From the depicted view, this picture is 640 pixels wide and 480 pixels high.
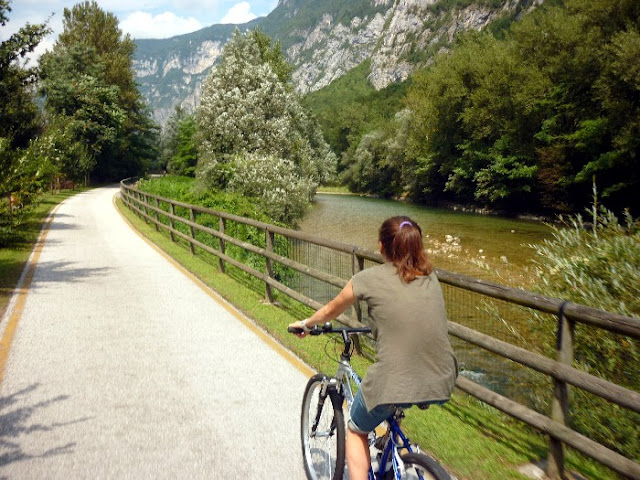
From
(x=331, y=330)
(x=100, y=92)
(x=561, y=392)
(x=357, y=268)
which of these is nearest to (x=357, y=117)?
(x=100, y=92)

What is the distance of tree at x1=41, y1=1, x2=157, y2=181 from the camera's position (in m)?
53.3

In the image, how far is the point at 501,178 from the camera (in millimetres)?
41969

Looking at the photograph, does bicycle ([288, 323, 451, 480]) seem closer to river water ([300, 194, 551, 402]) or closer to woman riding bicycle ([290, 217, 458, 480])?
woman riding bicycle ([290, 217, 458, 480])

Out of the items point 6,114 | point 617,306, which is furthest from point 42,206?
point 617,306

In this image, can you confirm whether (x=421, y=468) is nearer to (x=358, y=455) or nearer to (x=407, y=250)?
(x=358, y=455)

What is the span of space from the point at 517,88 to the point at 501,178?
6620mm

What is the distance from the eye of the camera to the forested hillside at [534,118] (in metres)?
28.9

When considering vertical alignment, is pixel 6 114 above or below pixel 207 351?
above

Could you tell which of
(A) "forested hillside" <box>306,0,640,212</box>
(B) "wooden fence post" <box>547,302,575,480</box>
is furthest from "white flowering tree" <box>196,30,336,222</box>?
(B) "wooden fence post" <box>547,302,575,480</box>

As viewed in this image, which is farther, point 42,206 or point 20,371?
point 42,206

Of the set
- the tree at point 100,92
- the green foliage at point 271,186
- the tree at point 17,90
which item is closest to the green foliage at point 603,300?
the tree at point 17,90

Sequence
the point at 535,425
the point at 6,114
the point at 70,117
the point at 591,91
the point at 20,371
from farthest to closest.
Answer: the point at 70,117, the point at 591,91, the point at 6,114, the point at 20,371, the point at 535,425

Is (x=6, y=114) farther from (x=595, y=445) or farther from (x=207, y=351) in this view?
(x=595, y=445)

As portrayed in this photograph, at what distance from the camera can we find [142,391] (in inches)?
210
